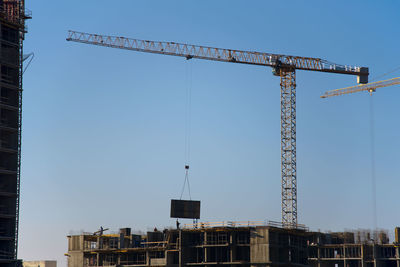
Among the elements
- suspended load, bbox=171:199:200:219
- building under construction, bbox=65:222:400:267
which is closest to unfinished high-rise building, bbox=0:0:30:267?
building under construction, bbox=65:222:400:267

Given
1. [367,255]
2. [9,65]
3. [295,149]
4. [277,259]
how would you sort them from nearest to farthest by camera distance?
[277,259] → [9,65] → [367,255] → [295,149]

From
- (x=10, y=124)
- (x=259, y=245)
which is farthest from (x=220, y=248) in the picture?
(x=10, y=124)

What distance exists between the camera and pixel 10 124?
124 meters

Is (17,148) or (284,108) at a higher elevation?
(284,108)

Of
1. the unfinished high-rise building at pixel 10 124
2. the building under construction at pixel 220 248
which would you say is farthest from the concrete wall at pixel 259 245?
the unfinished high-rise building at pixel 10 124

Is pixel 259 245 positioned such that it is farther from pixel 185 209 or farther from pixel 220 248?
pixel 185 209

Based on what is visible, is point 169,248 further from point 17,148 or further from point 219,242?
point 17,148

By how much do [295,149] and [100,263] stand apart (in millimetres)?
67836

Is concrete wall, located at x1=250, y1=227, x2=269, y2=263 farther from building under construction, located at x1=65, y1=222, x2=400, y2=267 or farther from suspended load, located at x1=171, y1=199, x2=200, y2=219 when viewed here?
suspended load, located at x1=171, y1=199, x2=200, y2=219

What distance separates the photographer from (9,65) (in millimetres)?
123875

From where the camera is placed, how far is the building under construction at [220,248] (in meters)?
116

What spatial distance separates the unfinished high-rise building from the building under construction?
52.9 ft

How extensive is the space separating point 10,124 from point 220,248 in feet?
140

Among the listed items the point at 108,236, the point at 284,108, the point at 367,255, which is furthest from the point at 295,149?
the point at 108,236
